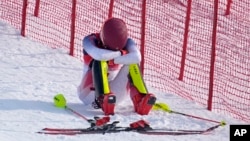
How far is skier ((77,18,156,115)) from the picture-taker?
22.7 feet

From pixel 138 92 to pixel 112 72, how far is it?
0.32 metres

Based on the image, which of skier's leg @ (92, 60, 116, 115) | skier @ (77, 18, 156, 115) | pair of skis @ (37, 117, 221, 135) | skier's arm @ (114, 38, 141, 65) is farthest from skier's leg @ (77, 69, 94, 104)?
pair of skis @ (37, 117, 221, 135)

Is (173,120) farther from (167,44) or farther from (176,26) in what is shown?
(176,26)

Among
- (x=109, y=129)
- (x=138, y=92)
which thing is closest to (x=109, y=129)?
(x=109, y=129)

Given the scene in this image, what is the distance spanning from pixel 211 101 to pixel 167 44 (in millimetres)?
2625

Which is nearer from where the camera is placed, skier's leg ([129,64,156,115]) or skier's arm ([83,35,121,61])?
skier's arm ([83,35,121,61])

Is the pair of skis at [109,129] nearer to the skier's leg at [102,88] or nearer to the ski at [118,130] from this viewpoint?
the ski at [118,130]

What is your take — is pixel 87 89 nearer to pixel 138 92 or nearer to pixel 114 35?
pixel 138 92

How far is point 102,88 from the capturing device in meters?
6.92

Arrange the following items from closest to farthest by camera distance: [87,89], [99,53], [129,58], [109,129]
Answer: [109,129] → [99,53] → [129,58] → [87,89]

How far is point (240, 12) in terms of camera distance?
1206 centimetres

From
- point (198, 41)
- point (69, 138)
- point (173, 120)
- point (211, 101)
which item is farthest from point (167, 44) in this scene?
point (69, 138)

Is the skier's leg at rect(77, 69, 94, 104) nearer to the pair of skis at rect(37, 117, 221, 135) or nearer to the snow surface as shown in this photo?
the snow surface

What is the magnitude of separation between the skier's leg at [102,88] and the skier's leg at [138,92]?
269 mm
